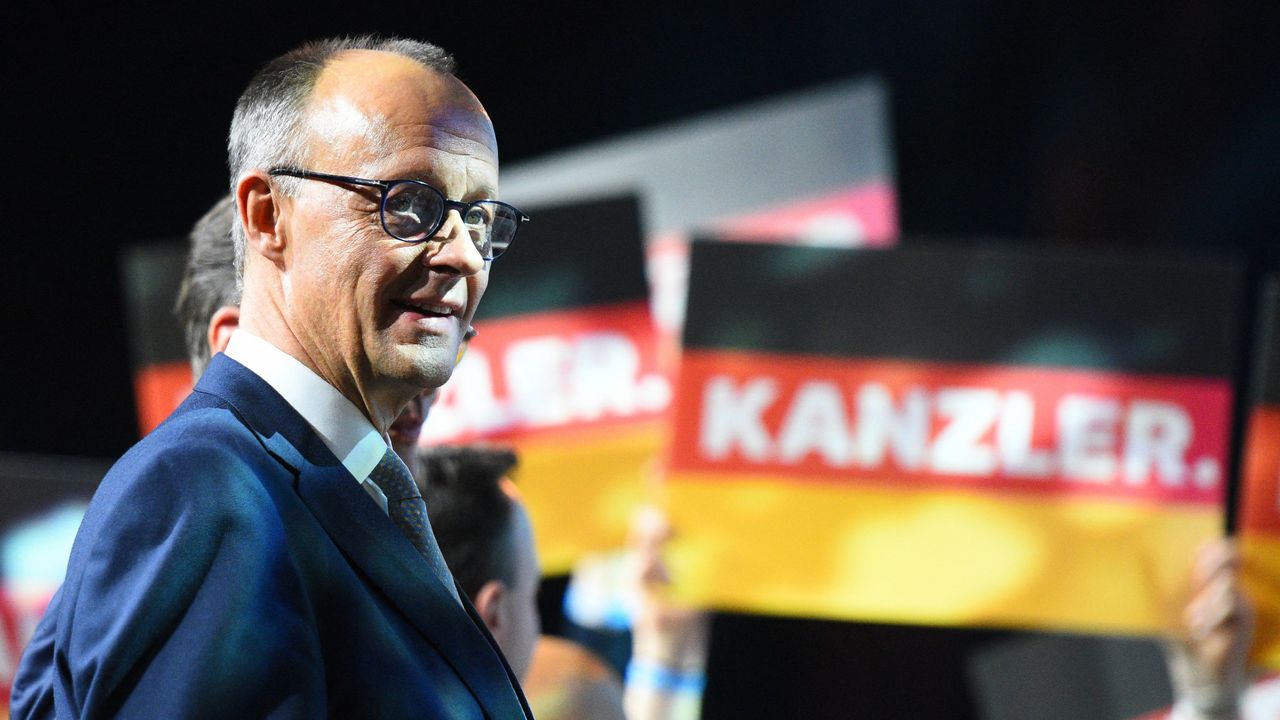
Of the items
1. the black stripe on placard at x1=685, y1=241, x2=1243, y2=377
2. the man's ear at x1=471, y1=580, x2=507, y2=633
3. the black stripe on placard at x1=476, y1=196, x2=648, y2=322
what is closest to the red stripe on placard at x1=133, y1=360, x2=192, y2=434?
the black stripe on placard at x1=476, y1=196, x2=648, y2=322

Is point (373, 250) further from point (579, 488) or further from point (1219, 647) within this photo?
point (1219, 647)

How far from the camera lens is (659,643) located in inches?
98.6

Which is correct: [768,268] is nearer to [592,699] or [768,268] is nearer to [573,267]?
[573,267]

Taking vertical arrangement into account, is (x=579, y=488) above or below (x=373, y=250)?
below

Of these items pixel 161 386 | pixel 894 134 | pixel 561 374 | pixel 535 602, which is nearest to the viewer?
pixel 535 602

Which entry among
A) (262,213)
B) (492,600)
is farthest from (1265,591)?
(262,213)

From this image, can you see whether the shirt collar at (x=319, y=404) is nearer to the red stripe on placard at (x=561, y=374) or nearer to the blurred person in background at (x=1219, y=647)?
the red stripe on placard at (x=561, y=374)

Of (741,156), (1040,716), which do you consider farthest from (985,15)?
(1040,716)

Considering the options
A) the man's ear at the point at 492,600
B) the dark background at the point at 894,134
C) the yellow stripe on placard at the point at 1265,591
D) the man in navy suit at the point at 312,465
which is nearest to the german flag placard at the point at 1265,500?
the yellow stripe on placard at the point at 1265,591

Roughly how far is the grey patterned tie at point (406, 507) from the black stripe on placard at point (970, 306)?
1.64 m

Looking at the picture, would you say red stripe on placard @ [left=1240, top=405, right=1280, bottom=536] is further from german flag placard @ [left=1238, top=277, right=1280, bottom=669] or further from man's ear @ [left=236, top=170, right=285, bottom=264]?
man's ear @ [left=236, top=170, right=285, bottom=264]

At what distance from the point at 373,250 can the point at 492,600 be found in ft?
2.65

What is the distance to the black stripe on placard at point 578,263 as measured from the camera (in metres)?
2.58

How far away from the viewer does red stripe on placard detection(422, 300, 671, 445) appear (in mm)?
2539
